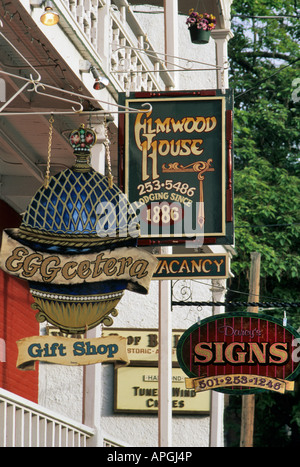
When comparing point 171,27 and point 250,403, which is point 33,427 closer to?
point 171,27

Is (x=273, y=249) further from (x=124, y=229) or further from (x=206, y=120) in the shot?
(x=124, y=229)

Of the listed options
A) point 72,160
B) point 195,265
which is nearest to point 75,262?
point 195,265

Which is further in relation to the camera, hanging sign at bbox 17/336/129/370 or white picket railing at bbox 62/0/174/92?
white picket railing at bbox 62/0/174/92

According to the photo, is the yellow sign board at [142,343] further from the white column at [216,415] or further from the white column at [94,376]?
the white column at [94,376]

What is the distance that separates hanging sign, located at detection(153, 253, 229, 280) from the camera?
38.7 feet

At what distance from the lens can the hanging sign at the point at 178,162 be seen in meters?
10.4

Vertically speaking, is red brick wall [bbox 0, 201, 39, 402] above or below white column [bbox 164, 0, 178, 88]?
below

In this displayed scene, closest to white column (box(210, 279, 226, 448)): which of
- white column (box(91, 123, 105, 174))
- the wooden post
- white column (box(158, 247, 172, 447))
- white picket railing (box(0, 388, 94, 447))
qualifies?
the wooden post

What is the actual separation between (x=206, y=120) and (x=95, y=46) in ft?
4.75

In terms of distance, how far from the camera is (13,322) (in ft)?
45.9

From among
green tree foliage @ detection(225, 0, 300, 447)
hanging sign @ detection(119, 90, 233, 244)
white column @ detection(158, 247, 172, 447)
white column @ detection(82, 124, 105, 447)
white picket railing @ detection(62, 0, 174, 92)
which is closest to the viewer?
white column @ detection(82, 124, 105, 447)

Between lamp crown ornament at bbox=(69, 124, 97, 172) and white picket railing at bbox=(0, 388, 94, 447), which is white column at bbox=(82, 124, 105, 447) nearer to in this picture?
white picket railing at bbox=(0, 388, 94, 447)

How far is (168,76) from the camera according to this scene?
12.4 m

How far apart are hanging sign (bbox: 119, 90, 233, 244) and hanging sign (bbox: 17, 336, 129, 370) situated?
238 cm
